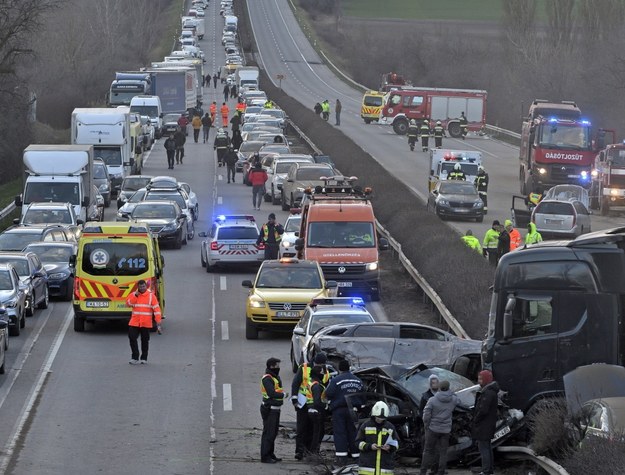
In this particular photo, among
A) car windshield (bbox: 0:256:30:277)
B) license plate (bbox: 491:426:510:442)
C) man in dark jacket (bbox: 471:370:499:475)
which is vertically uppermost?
man in dark jacket (bbox: 471:370:499:475)

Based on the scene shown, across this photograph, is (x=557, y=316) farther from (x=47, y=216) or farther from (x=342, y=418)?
(x=47, y=216)

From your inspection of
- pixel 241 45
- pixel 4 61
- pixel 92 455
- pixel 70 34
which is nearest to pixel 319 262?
pixel 92 455

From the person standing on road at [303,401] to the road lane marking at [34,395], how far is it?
3.56 metres

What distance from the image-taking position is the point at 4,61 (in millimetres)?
63219

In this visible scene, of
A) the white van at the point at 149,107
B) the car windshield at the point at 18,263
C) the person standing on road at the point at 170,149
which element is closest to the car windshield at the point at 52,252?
the car windshield at the point at 18,263

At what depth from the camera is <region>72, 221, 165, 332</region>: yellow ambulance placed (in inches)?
1101

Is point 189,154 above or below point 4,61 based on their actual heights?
below

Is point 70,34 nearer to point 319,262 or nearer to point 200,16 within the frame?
point 200,16

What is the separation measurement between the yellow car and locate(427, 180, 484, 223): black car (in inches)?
732

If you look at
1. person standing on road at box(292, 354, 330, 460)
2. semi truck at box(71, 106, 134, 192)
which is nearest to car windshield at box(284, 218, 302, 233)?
semi truck at box(71, 106, 134, 192)

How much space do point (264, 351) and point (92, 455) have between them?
9.04 meters

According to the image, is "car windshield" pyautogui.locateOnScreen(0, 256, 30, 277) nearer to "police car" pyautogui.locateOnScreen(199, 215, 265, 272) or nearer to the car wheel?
the car wheel

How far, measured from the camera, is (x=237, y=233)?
3678 centimetres

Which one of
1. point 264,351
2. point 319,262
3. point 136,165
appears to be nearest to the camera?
point 264,351
